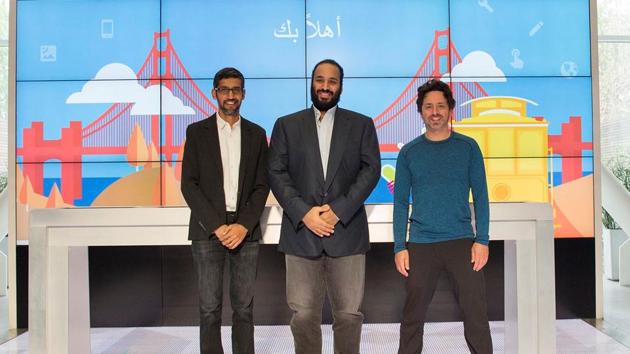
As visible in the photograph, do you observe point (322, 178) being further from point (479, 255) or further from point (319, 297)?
point (479, 255)

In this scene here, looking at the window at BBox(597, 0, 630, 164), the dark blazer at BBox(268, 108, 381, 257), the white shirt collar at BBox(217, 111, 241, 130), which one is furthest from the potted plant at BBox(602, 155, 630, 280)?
the white shirt collar at BBox(217, 111, 241, 130)

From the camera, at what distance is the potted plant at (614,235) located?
606 centimetres

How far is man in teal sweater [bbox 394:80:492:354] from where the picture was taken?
233 centimetres

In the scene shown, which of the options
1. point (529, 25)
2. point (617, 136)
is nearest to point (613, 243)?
point (617, 136)

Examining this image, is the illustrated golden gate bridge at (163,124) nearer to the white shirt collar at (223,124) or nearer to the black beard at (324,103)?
Answer: the white shirt collar at (223,124)

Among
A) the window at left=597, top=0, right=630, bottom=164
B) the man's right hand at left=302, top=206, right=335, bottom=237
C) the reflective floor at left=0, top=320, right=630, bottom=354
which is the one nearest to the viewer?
the man's right hand at left=302, top=206, right=335, bottom=237

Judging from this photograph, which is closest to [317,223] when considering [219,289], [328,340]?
[219,289]

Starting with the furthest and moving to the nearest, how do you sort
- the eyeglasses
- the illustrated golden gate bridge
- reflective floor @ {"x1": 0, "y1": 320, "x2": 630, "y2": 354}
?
the illustrated golden gate bridge, reflective floor @ {"x1": 0, "y1": 320, "x2": 630, "y2": 354}, the eyeglasses

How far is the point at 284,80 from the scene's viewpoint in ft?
13.6

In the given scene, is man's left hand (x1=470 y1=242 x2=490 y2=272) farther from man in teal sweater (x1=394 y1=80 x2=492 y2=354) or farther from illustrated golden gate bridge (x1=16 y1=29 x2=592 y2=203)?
illustrated golden gate bridge (x1=16 y1=29 x2=592 y2=203)

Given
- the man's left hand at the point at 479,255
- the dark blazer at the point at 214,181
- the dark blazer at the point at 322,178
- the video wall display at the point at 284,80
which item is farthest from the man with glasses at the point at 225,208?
the video wall display at the point at 284,80

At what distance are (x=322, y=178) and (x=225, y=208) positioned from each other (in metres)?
0.47

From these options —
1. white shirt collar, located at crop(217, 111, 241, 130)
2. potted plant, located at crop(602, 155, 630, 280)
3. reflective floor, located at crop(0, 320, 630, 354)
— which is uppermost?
white shirt collar, located at crop(217, 111, 241, 130)

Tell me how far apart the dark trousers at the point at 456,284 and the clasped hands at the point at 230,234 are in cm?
74
